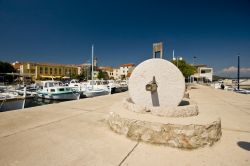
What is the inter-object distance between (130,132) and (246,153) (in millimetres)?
2222

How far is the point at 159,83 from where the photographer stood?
4617mm

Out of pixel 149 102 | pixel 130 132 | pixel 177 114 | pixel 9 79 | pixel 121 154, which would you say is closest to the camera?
pixel 121 154

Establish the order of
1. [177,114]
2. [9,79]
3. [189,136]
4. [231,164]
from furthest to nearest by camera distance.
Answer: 1. [9,79]
2. [177,114]
3. [189,136]
4. [231,164]

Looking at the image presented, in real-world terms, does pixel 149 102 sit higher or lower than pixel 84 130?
higher

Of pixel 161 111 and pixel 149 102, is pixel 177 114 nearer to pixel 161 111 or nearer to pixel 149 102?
pixel 161 111

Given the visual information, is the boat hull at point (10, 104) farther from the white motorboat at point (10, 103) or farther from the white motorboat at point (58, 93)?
the white motorboat at point (58, 93)

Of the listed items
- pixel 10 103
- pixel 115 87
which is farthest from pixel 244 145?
pixel 115 87

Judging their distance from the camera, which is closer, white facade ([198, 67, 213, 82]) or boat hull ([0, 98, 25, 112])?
boat hull ([0, 98, 25, 112])

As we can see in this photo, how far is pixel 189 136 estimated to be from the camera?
10.3ft

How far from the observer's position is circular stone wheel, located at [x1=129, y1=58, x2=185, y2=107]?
4520 mm

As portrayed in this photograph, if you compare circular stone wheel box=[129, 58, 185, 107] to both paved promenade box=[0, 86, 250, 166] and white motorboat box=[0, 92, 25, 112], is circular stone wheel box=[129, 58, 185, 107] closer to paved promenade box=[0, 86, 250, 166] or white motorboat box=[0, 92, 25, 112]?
paved promenade box=[0, 86, 250, 166]

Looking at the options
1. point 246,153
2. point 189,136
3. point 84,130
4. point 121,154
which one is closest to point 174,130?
point 189,136

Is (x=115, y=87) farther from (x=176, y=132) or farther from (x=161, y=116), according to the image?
(x=176, y=132)

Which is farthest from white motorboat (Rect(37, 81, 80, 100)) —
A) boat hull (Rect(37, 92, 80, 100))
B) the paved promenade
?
the paved promenade
